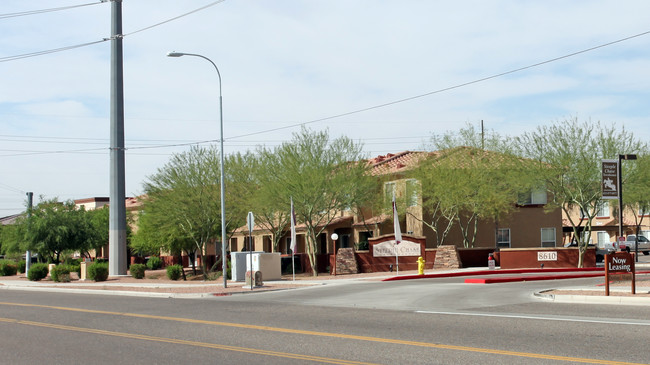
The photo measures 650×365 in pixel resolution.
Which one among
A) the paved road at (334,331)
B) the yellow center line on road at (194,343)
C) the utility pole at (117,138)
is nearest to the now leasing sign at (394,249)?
the utility pole at (117,138)

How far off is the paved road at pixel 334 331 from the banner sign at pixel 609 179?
16.4 feet

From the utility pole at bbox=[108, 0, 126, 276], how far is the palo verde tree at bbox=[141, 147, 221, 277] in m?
5.01

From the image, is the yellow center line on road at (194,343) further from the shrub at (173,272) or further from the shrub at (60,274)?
the shrub at (173,272)

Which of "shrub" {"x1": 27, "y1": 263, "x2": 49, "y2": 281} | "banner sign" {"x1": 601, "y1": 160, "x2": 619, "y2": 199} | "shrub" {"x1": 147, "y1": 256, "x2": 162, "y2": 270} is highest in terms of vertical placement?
"banner sign" {"x1": 601, "y1": 160, "x2": 619, "y2": 199}

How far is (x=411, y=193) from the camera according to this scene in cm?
4594

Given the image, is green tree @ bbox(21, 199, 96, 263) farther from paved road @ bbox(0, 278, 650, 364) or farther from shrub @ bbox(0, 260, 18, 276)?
→ paved road @ bbox(0, 278, 650, 364)

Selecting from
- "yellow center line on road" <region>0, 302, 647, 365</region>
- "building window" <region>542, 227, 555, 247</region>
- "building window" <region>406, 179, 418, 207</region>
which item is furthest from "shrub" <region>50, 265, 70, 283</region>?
"building window" <region>542, 227, 555, 247</region>

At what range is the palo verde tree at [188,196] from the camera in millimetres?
46469

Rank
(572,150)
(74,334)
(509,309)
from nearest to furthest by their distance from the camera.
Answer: (74,334) < (509,309) < (572,150)

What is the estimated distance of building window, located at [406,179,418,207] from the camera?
4580 cm

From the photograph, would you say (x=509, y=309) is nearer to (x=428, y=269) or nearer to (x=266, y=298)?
(x=266, y=298)

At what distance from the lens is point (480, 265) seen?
43469 mm

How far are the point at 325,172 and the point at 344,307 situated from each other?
2262 centimetres

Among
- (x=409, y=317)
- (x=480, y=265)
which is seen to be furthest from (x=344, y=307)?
(x=480, y=265)
